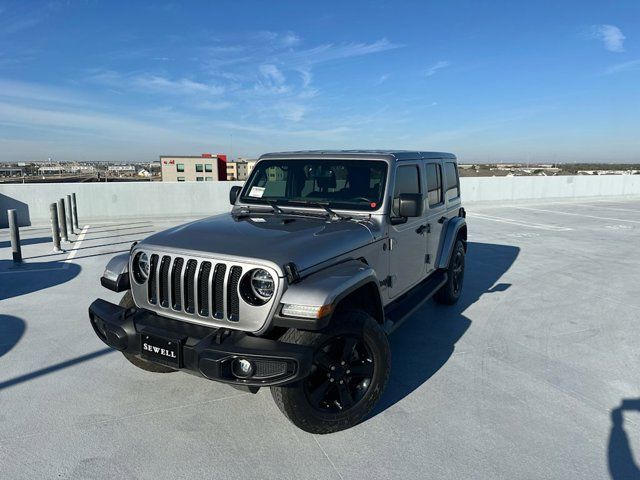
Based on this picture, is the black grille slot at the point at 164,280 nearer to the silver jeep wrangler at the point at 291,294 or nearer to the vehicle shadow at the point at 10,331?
the silver jeep wrangler at the point at 291,294

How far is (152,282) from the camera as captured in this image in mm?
3027

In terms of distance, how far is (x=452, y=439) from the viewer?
9.57ft

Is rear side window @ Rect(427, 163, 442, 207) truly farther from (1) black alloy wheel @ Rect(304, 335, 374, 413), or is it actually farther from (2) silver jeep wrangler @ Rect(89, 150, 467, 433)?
(1) black alloy wheel @ Rect(304, 335, 374, 413)

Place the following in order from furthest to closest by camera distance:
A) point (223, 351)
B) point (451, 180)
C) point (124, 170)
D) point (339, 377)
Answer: point (124, 170), point (451, 180), point (339, 377), point (223, 351)

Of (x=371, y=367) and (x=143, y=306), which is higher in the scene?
(x=143, y=306)

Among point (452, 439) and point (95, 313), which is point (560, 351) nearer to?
point (452, 439)

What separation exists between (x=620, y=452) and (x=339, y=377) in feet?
6.06

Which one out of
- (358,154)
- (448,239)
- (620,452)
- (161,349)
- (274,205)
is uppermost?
(358,154)

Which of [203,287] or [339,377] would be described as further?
[339,377]

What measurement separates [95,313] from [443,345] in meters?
3.18

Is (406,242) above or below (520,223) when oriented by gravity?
above

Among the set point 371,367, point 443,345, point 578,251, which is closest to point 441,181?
point 443,345

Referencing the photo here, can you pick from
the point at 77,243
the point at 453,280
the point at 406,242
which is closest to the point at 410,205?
the point at 406,242

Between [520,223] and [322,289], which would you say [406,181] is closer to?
[322,289]
